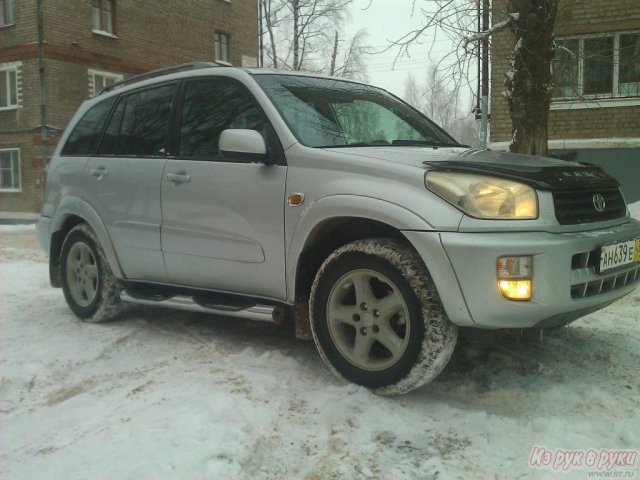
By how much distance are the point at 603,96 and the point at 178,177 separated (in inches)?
467

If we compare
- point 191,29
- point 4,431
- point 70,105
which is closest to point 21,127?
point 70,105

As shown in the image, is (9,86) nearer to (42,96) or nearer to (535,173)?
(42,96)

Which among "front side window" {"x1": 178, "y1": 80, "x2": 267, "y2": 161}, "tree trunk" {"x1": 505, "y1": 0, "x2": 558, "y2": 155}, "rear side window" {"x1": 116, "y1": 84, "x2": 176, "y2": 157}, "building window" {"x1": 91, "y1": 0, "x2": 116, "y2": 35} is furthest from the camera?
"building window" {"x1": 91, "y1": 0, "x2": 116, "y2": 35}

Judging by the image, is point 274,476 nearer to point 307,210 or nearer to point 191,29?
point 307,210

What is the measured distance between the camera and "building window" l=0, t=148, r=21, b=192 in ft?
74.9

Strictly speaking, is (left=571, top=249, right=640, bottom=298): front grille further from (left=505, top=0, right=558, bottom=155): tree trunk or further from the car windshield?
(left=505, top=0, right=558, bottom=155): tree trunk

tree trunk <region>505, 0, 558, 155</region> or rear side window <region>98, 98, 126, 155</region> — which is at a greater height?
tree trunk <region>505, 0, 558, 155</region>

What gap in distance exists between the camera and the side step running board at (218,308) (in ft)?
11.6

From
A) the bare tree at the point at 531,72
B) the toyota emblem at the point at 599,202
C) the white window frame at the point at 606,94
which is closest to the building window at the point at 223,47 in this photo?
the white window frame at the point at 606,94

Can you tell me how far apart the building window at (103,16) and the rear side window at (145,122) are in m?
20.9

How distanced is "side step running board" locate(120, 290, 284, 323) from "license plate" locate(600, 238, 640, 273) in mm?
1737

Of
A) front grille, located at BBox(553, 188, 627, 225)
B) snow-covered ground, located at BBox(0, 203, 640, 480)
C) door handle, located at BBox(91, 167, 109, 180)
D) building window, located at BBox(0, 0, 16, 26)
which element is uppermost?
building window, located at BBox(0, 0, 16, 26)

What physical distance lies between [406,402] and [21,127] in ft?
75.4

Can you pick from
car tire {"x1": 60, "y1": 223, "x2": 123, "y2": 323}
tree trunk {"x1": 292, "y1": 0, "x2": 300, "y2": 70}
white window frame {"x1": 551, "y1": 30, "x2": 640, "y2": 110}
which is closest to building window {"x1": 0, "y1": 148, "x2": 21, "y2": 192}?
tree trunk {"x1": 292, "y1": 0, "x2": 300, "y2": 70}
